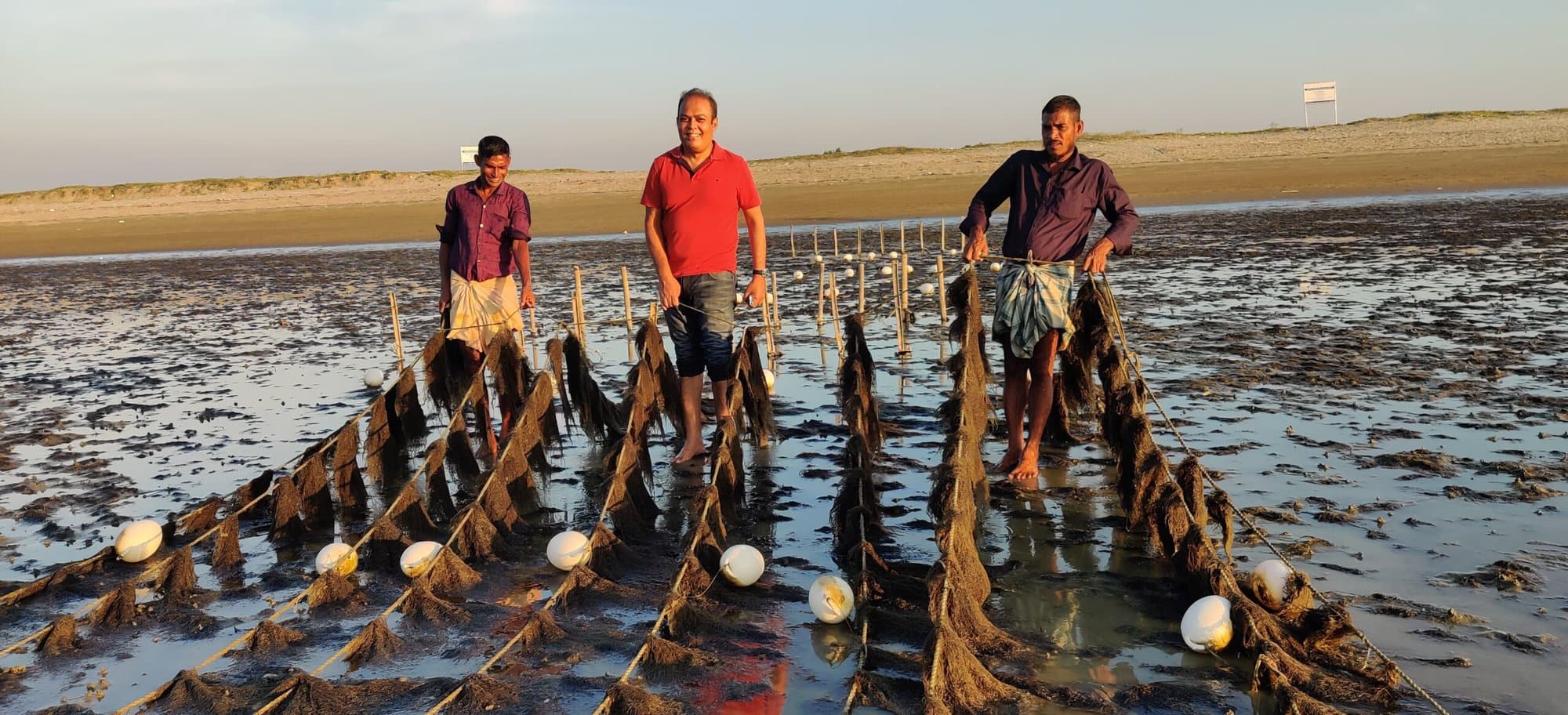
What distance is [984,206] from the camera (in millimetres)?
7273

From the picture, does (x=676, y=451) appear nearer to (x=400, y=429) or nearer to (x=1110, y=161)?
(x=400, y=429)

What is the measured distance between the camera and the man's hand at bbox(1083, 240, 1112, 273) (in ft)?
22.1

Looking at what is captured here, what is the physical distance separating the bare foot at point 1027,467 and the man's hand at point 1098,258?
1.20 m

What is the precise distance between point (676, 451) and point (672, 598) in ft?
12.0

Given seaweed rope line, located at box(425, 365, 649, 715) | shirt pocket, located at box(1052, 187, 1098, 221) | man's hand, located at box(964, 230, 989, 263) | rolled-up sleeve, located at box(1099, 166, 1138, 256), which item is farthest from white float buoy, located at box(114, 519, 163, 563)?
rolled-up sleeve, located at box(1099, 166, 1138, 256)

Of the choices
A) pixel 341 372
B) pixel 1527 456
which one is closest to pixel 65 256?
pixel 341 372

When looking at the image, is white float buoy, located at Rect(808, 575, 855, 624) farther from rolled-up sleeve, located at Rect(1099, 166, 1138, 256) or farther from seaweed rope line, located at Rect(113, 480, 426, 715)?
rolled-up sleeve, located at Rect(1099, 166, 1138, 256)

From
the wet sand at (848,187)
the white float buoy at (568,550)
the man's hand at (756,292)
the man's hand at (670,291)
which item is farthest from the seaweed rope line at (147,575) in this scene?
the wet sand at (848,187)

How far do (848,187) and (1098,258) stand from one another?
3885 centimetres

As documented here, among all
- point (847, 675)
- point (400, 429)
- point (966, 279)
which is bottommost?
point (847, 675)

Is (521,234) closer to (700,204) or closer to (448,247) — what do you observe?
(448,247)

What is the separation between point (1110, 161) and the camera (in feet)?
157

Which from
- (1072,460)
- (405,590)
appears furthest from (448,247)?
(1072,460)

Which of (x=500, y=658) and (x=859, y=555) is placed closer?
(x=500, y=658)
